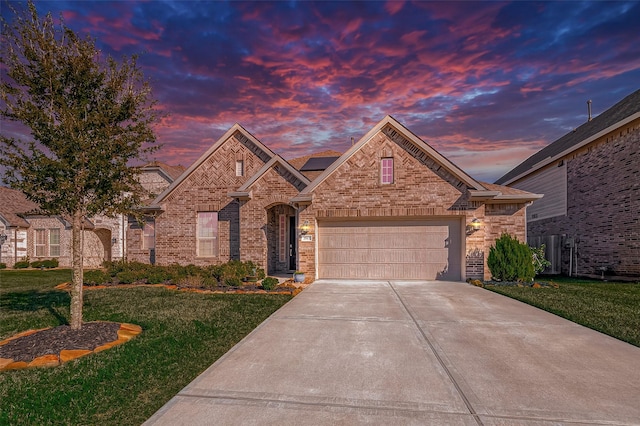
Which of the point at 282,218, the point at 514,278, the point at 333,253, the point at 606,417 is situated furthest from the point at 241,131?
the point at 606,417

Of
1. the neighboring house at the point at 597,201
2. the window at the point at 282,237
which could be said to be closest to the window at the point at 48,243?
the window at the point at 282,237

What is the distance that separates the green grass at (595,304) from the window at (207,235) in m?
11.8

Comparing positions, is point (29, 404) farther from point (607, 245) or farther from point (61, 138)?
point (607, 245)

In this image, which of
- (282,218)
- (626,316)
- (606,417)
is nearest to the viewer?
(606,417)

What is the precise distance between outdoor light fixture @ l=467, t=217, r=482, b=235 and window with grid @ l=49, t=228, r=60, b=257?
25179 mm

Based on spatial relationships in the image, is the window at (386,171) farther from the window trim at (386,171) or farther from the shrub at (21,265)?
the shrub at (21,265)

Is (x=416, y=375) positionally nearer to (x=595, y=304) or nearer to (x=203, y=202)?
(x=595, y=304)

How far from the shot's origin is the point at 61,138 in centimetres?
585

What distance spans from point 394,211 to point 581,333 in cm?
704

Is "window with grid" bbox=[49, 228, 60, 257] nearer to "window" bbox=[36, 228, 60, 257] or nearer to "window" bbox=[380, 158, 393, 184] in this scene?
"window" bbox=[36, 228, 60, 257]

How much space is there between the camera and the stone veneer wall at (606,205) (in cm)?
1298

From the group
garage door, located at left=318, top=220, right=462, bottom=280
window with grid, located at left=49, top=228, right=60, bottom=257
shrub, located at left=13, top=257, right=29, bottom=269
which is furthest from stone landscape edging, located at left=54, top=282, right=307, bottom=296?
shrub, located at left=13, top=257, right=29, bottom=269

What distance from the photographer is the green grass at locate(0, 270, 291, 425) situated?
359 cm

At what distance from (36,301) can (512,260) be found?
50.7 feet
